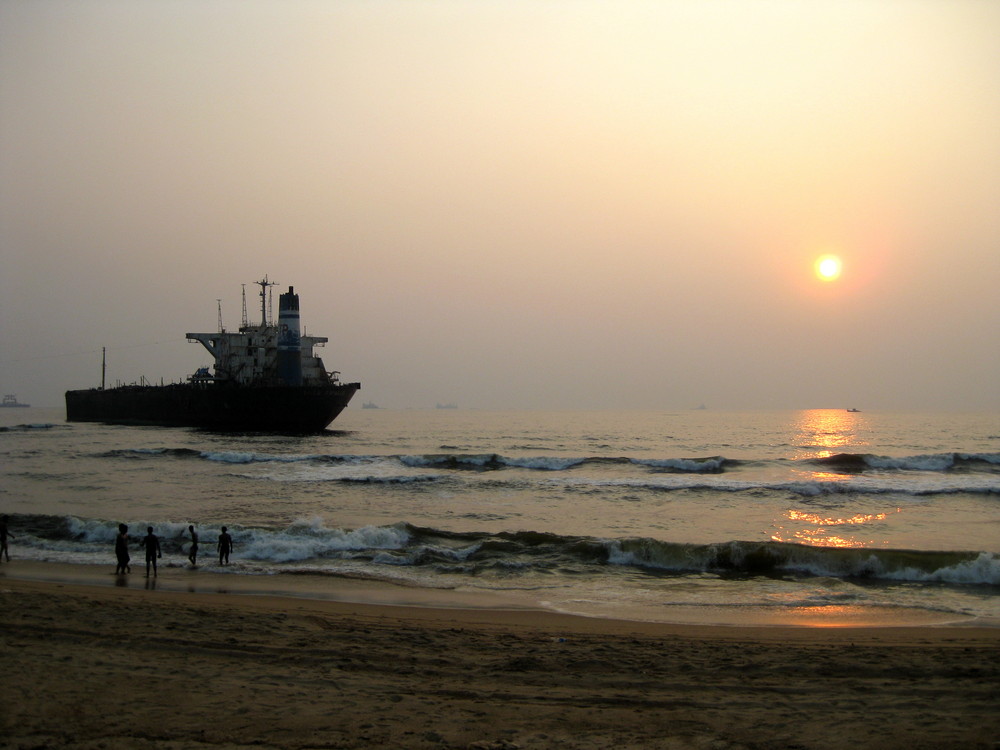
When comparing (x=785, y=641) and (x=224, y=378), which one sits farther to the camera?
(x=224, y=378)

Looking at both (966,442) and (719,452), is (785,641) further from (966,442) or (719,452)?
(966,442)

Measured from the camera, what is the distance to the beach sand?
5.93 metres


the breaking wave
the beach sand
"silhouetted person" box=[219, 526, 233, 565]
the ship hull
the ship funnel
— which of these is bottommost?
the breaking wave

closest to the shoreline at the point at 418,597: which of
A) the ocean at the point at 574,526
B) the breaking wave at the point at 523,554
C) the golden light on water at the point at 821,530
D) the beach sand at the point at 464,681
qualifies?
the ocean at the point at 574,526

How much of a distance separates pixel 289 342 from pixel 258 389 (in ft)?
14.2

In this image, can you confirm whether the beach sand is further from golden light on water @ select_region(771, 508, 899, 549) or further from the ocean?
golden light on water @ select_region(771, 508, 899, 549)

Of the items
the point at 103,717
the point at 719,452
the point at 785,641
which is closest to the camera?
the point at 103,717

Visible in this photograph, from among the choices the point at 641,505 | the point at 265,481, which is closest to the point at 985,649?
the point at 641,505

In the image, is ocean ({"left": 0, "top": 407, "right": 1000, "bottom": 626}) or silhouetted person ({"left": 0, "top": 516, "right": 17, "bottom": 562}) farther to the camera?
silhouetted person ({"left": 0, "top": 516, "right": 17, "bottom": 562})

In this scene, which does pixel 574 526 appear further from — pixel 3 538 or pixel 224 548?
pixel 3 538

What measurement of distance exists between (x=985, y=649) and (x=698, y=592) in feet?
17.9

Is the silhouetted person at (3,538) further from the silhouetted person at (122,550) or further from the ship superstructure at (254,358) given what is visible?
the ship superstructure at (254,358)

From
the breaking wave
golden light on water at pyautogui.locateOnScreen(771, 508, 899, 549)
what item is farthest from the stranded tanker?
golden light on water at pyautogui.locateOnScreen(771, 508, 899, 549)

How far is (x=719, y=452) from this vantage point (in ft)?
176
